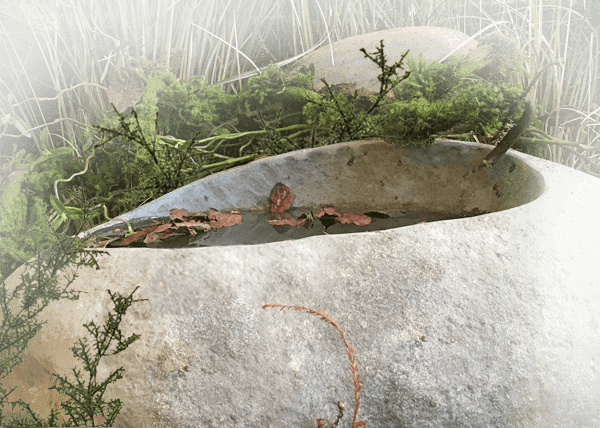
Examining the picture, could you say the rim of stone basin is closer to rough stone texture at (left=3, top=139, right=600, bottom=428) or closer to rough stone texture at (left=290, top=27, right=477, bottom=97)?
rough stone texture at (left=3, top=139, right=600, bottom=428)

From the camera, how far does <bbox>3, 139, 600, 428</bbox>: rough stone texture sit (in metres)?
0.67

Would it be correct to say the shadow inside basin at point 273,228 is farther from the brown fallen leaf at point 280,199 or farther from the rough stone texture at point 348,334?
the rough stone texture at point 348,334

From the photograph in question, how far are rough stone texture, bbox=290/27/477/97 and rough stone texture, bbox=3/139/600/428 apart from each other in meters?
1.34

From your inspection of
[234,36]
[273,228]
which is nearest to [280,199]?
[273,228]

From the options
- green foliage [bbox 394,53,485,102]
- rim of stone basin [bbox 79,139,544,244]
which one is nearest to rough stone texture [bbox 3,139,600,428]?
rim of stone basin [bbox 79,139,544,244]

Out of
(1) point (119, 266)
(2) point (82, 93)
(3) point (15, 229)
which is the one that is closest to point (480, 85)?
(1) point (119, 266)

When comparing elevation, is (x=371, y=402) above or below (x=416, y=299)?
below

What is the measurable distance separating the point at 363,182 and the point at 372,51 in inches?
39.2

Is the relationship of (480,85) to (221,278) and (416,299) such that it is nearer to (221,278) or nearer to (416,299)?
(416,299)

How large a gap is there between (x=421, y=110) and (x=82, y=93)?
1.57 meters

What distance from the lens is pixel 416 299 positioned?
0.72 metres

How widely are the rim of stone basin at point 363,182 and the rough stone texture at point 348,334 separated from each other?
44 centimetres

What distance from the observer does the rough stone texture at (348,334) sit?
67 cm

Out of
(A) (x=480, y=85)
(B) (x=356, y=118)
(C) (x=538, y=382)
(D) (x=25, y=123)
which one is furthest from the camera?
(D) (x=25, y=123)
